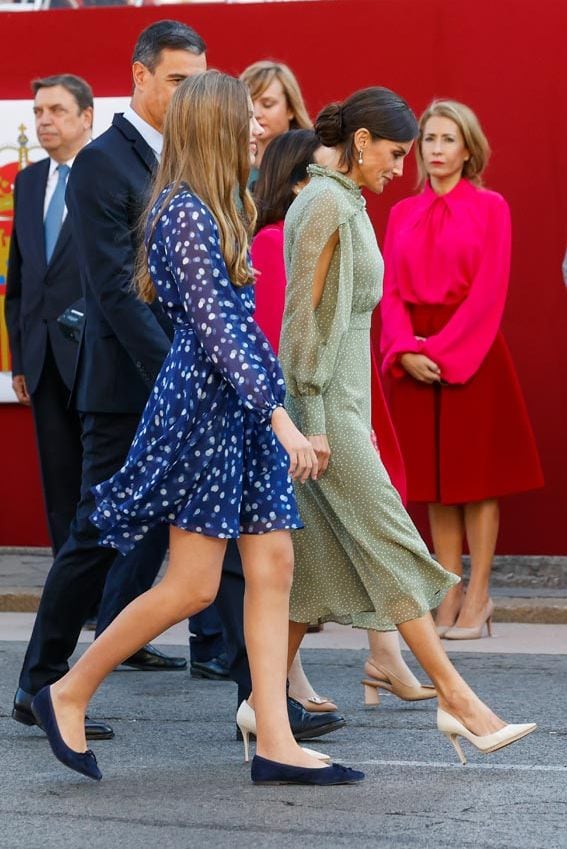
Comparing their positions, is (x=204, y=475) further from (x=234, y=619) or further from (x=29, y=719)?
(x=29, y=719)

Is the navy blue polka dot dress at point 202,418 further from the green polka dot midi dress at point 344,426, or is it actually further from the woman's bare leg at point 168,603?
the green polka dot midi dress at point 344,426

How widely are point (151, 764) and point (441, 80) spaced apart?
191 inches

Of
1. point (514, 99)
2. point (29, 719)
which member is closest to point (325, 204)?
point (29, 719)

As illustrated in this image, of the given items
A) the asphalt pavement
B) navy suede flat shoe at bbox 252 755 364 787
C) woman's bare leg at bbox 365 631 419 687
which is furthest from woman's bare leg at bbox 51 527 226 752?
woman's bare leg at bbox 365 631 419 687

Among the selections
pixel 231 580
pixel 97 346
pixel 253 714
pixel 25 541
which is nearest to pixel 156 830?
pixel 253 714

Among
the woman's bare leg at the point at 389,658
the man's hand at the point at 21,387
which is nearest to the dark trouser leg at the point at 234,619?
the woman's bare leg at the point at 389,658

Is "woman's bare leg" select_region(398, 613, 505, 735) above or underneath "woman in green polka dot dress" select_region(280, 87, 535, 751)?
underneath

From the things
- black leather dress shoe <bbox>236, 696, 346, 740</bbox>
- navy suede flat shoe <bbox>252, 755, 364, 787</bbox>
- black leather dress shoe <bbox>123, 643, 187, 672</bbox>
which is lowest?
black leather dress shoe <bbox>123, 643, 187, 672</bbox>

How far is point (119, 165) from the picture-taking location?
19.0 feet

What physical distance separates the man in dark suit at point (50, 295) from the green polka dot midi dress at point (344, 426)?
2.42 meters

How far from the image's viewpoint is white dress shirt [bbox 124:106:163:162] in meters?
5.91

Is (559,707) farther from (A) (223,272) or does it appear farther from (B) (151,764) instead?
(A) (223,272)

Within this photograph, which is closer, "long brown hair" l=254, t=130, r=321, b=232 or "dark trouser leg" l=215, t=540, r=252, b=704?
"dark trouser leg" l=215, t=540, r=252, b=704

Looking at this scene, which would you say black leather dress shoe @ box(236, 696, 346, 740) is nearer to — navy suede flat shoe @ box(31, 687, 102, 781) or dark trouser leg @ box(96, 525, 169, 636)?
navy suede flat shoe @ box(31, 687, 102, 781)
